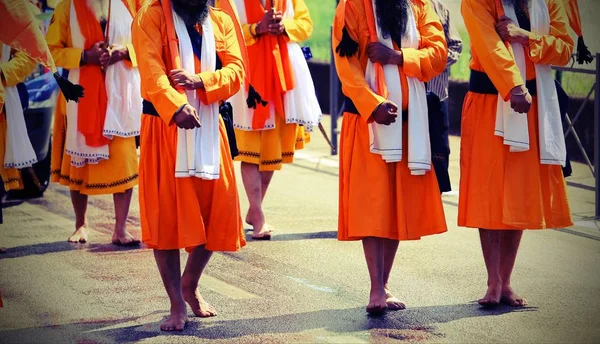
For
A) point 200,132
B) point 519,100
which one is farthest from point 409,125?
point 200,132

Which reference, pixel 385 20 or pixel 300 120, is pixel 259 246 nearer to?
pixel 300 120

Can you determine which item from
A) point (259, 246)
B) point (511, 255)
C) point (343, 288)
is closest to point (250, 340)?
point (343, 288)

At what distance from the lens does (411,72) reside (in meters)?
7.18

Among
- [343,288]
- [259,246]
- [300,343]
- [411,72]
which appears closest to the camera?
[300,343]

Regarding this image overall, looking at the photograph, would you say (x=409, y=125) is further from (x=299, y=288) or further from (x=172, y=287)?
(x=172, y=287)

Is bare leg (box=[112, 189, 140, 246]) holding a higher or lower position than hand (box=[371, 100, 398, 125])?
lower

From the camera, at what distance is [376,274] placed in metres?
7.25

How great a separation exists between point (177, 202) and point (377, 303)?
1.34 m

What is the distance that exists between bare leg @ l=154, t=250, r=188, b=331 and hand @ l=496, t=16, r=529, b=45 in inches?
92.7

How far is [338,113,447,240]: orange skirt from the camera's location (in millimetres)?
7176

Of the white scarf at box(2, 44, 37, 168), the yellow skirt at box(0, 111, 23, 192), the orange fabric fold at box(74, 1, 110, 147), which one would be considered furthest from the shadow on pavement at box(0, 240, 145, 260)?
the orange fabric fold at box(74, 1, 110, 147)

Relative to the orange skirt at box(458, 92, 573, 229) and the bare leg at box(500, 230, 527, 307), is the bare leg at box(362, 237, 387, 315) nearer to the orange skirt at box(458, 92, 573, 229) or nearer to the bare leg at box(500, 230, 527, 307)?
the orange skirt at box(458, 92, 573, 229)

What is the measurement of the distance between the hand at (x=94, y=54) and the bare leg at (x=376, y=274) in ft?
9.74

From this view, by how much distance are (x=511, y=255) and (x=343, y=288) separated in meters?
1.14
